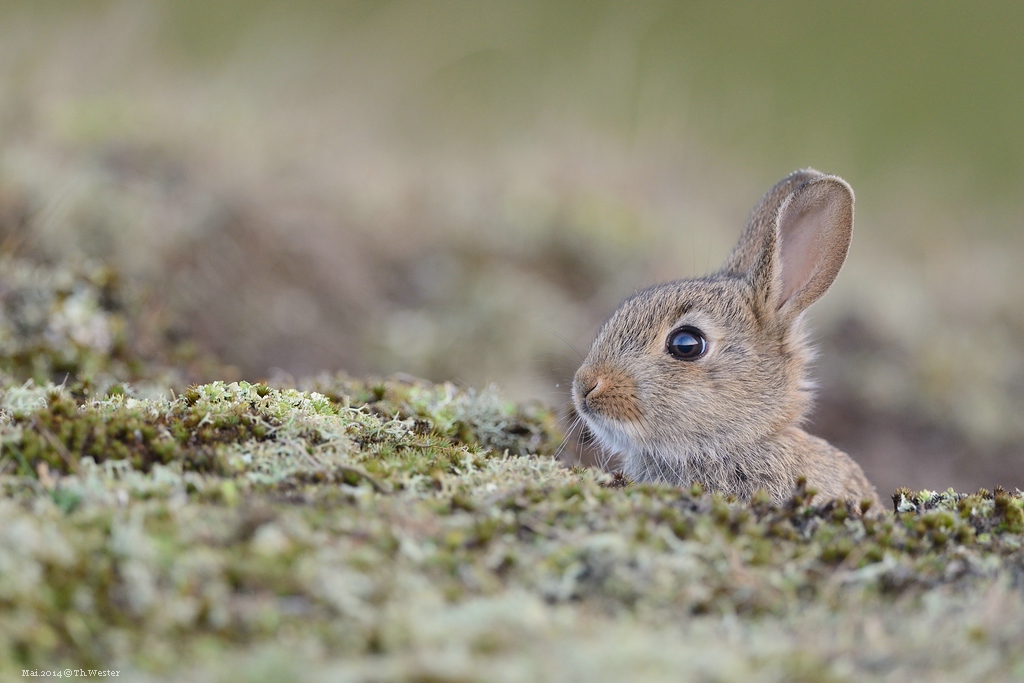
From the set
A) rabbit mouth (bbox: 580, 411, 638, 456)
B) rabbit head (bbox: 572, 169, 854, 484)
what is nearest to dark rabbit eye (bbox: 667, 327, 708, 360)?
rabbit head (bbox: 572, 169, 854, 484)

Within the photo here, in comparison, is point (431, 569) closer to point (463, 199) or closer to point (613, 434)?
point (613, 434)

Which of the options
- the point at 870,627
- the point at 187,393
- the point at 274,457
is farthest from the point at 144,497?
the point at 870,627

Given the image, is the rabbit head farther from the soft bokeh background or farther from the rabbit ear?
the soft bokeh background

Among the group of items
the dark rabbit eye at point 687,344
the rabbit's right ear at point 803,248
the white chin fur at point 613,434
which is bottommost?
the white chin fur at point 613,434

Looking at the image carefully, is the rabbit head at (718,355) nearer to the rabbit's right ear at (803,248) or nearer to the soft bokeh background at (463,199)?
the rabbit's right ear at (803,248)

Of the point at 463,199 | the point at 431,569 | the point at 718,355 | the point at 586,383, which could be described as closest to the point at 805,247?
the point at 718,355

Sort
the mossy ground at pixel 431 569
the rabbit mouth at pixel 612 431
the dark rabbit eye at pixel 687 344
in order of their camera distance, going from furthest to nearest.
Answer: the dark rabbit eye at pixel 687 344, the rabbit mouth at pixel 612 431, the mossy ground at pixel 431 569

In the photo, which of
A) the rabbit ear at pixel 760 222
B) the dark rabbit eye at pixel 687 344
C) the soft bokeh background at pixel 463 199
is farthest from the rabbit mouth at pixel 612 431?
the soft bokeh background at pixel 463 199
